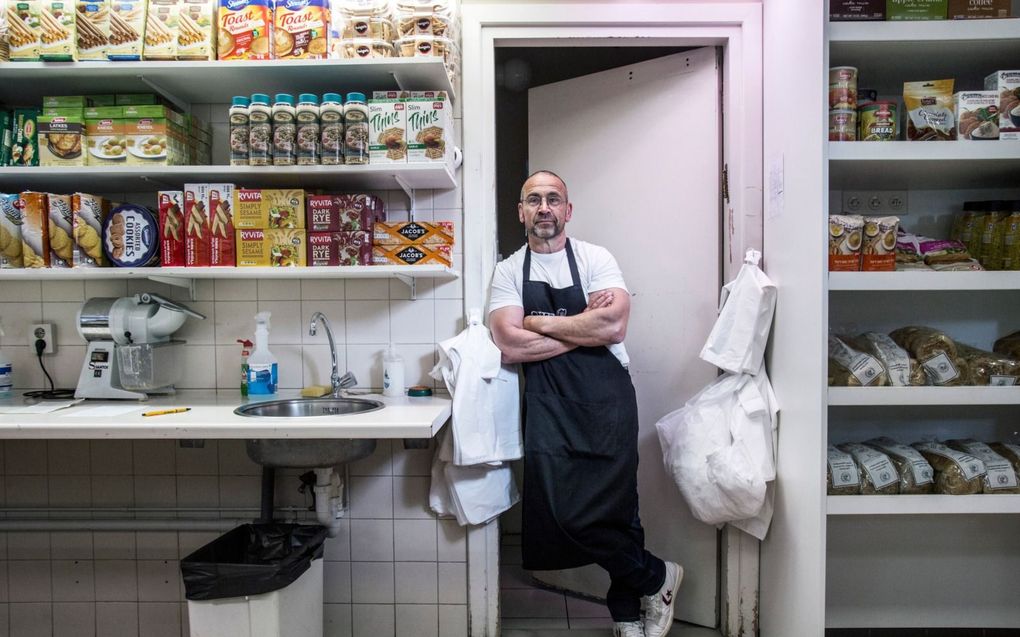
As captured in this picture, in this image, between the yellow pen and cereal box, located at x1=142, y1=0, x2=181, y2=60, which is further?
cereal box, located at x1=142, y1=0, x2=181, y2=60

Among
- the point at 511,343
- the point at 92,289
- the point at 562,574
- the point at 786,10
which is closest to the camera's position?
the point at 786,10

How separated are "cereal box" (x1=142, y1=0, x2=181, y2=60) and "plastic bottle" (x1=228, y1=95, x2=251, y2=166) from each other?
0.27m

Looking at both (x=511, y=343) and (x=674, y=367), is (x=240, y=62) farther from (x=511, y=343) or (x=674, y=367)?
(x=674, y=367)

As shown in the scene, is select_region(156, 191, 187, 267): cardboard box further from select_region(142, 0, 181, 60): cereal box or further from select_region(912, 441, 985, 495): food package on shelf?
select_region(912, 441, 985, 495): food package on shelf

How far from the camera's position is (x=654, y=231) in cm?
247

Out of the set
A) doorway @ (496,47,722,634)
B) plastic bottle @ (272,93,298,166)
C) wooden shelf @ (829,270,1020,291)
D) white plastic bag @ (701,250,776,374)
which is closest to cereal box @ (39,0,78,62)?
plastic bottle @ (272,93,298,166)

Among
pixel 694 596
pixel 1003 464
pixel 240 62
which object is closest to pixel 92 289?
pixel 240 62

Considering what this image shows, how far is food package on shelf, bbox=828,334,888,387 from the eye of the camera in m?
1.91

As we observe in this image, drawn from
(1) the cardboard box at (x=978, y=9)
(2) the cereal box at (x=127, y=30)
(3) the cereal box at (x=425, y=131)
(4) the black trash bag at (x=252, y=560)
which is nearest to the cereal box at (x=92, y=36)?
(2) the cereal box at (x=127, y=30)

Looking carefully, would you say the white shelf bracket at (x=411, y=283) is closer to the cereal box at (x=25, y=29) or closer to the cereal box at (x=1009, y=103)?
the cereal box at (x=25, y=29)

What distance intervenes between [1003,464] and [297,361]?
2391 millimetres

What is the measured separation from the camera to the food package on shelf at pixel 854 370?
1905mm

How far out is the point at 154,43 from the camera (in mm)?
2043

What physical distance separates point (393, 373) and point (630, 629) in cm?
124
